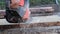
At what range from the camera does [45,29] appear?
1.45ft

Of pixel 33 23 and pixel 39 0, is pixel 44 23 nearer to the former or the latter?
pixel 33 23

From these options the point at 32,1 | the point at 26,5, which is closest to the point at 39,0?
the point at 32,1

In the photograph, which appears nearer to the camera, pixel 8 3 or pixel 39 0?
pixel 8 3

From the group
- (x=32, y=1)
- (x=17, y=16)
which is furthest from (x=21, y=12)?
(x=32, y=1)

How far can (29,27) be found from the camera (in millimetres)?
443

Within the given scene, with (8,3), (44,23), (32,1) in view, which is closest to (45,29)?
(44,23)

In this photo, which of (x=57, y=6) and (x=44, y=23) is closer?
(x=44, y=23)

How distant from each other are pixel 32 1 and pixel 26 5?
→ 1.47 ft

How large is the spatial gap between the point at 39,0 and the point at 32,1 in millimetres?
46

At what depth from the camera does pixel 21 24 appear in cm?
45

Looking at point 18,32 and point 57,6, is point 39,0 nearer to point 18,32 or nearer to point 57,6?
point 57,6

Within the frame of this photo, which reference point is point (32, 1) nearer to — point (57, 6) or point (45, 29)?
point (57, 6)

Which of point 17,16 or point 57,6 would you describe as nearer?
point 17,16

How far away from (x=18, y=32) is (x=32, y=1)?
1.55 ft
